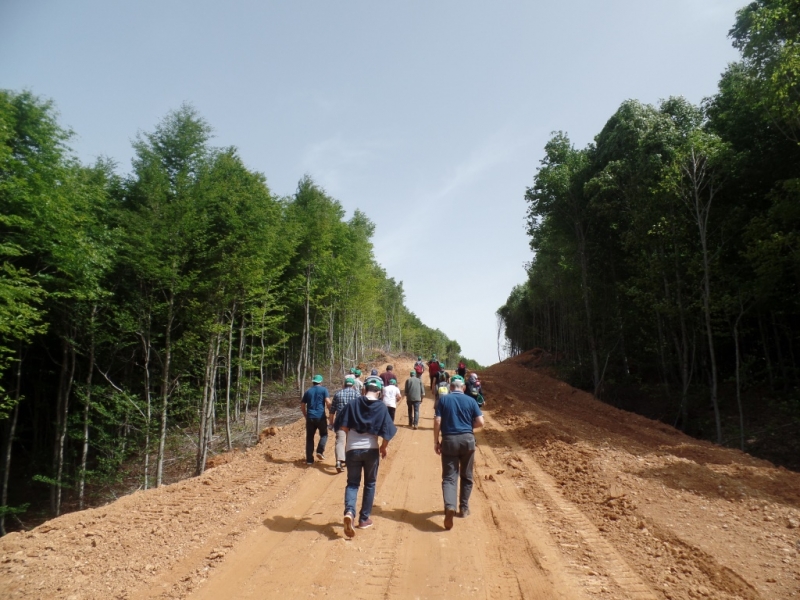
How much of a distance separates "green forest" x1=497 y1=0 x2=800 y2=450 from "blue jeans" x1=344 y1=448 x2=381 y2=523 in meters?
14.5

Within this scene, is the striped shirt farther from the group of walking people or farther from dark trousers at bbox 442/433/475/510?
dark trousers at bbox 442/433/475/510

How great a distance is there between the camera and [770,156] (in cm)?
1780

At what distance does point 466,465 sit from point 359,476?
1.55m

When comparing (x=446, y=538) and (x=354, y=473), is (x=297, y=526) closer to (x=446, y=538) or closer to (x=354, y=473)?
(x=354, y=473)

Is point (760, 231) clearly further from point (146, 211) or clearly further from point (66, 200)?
point (66, 200)

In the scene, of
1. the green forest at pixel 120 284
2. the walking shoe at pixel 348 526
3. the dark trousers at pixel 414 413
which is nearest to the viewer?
the walking shoe at pixel 348 526

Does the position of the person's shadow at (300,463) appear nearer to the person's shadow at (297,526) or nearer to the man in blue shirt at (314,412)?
the man in blue shirt at (314,412)

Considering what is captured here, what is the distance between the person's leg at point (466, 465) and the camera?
6121 millimetres

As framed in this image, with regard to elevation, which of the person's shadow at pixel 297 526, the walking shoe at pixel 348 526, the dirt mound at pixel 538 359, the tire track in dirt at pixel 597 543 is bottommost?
the person's shadow at pixel 297 526

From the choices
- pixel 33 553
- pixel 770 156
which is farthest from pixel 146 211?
pixel 770 156

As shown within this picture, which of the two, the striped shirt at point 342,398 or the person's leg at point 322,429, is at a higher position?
the striped shirt at point 342,398

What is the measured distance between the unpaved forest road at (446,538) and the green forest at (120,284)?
7687 mm

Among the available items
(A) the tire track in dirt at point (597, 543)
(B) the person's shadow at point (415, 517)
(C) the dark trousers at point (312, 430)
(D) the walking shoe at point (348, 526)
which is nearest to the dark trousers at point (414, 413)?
(C) the dark trousers at point (312, 430)

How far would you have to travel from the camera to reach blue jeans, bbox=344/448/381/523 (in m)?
5.74
